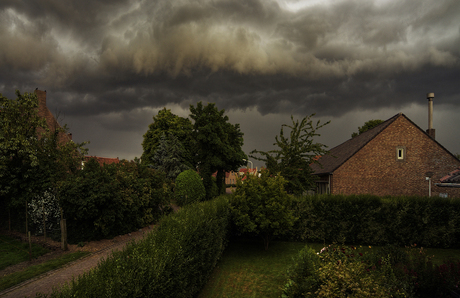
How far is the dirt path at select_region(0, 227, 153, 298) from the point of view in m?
9.66

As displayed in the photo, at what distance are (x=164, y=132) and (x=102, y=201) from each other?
31.1 metres

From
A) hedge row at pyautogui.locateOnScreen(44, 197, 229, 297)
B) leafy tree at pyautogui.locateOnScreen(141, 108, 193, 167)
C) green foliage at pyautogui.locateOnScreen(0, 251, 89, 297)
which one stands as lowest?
green foliage at pyautogui.locateOnScreen(0, 251, 89, 297)

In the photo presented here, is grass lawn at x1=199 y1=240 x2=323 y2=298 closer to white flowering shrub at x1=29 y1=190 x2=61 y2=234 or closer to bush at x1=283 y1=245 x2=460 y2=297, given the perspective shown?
bush at x1=283 y1=245 x2=460 y2=297

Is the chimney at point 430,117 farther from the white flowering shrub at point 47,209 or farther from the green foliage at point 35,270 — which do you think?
the white flowering shrub at point 47,209

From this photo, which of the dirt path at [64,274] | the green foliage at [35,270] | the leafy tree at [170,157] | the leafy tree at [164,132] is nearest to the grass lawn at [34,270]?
the green foliage at [35,270]

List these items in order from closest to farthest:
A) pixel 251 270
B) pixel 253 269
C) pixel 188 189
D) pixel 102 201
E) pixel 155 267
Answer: pixel 155 267
pixel 251 270
pixel 253 269
pixel 102 201
pixel 188 189

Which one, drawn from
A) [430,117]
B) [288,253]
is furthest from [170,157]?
[430,117]

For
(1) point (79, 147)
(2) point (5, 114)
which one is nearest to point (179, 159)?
(1) point (79, 147)

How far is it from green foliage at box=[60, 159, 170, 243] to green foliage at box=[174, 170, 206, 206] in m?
11.4

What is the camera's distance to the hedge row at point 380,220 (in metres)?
16.9

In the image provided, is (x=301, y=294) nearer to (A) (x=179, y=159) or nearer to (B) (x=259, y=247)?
(B) (x=259, y=247)

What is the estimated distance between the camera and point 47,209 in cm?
1709

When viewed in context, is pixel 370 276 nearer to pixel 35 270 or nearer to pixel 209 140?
pixel 35 270

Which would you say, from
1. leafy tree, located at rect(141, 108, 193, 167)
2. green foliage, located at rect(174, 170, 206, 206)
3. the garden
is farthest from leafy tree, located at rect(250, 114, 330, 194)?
leafy tree, located at rect(141, 108, 193, 167)
